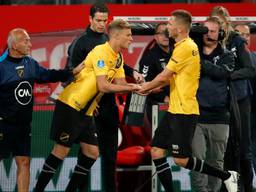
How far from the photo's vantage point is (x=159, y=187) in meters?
11.0

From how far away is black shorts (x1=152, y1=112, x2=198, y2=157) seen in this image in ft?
33.0

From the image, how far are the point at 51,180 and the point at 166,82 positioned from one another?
1.70 metres

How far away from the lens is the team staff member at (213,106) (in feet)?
34.7

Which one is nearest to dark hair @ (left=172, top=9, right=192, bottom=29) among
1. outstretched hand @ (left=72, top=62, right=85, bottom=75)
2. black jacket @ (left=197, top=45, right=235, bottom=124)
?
black jacket @ (left=197, top=45, right=235, bottom=124)

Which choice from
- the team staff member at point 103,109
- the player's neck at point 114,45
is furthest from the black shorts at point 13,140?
the player's neck at point 114,45

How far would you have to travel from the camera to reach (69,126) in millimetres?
10273

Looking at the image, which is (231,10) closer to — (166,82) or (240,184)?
(240,184)

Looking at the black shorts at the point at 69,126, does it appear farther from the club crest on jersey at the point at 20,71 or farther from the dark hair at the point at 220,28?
the dark hair at the point at 220,28

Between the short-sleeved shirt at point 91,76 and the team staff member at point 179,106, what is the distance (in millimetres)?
380

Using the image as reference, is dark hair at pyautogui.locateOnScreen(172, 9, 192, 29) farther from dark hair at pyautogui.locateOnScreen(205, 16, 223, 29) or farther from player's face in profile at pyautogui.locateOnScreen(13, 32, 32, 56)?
player's face in profile at pyautogui.locateOnScreen(13, 32, 32, 56)

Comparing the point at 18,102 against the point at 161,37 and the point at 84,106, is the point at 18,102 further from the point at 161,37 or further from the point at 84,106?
the point at 161,37

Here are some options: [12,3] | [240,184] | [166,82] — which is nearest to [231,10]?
[12,3]

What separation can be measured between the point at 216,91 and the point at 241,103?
566mm

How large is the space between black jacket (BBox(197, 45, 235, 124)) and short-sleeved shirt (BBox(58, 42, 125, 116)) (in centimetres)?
93
